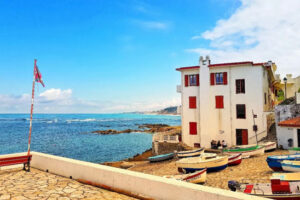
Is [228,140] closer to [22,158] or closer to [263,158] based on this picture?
[263,158]

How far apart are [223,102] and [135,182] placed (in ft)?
75.7

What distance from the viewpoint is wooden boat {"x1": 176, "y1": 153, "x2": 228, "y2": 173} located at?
15.1 m

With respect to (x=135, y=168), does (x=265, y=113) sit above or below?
above

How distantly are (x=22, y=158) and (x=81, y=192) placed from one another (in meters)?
4.48

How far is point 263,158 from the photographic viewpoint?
1906 centimetres

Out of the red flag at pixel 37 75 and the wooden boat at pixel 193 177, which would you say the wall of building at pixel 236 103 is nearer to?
the wooden boat at pixel 193 177

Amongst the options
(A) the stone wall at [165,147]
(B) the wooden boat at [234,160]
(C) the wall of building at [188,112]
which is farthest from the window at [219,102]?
(B) the wooden boat at [234,160]

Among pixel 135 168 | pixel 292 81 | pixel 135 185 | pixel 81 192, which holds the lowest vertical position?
pixel 135 168

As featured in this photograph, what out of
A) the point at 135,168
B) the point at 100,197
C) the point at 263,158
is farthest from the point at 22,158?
the point at 263,158

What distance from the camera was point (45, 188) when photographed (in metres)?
7.59

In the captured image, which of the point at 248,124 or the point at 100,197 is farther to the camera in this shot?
the point at 248,124

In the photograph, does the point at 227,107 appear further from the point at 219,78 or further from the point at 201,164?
the point at 201,164

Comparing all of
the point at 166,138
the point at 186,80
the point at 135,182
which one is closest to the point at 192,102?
the point at 186,80

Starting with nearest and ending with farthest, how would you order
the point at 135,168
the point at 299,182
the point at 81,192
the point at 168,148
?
the point at 81,192 → the point at 299,182 → the point at 135,168 → the point at 168,148
